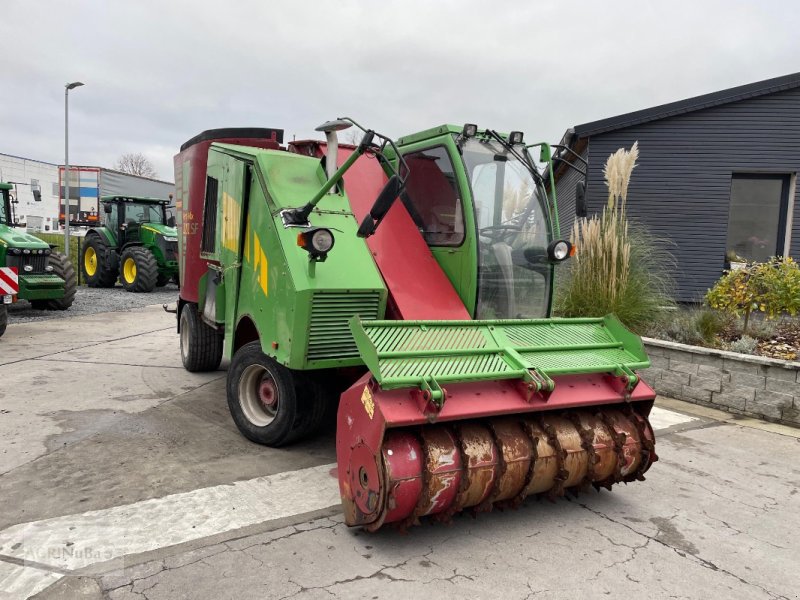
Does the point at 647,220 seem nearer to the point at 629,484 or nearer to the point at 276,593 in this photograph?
Answer: the point at 629,484

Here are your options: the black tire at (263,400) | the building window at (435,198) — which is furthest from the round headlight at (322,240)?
the black tire at (263,400)

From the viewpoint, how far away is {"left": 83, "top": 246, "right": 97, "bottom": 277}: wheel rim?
1770 cm

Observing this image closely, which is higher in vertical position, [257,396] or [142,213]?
[142,213]

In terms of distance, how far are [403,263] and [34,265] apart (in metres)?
9.43

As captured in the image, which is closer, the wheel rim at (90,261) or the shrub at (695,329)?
the shrub at (695,329)

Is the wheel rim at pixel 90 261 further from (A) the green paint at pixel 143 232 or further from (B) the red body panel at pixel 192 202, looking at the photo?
(B) the red body panel at pixel 192 202

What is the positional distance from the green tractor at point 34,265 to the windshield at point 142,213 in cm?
518

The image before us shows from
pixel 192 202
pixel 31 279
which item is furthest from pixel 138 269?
pixel 192 202

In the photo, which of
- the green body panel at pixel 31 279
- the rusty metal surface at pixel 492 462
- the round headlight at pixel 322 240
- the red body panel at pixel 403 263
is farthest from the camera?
the green body panel at pixel 31 279

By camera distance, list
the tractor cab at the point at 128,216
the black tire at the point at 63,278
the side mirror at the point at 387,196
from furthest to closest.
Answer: the tractor cab at the point at 128,216
the black tire at the point at 63,278
the side mirror at the point at 387,196

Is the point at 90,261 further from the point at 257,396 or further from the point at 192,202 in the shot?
the point at 257,396

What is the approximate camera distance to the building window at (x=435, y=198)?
170 inches

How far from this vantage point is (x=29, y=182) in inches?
1500

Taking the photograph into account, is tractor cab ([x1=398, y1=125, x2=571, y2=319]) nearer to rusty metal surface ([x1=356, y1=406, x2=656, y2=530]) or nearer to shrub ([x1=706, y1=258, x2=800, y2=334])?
rusty metal surface ([x1=356, y1=406, x2=656, y2=530])
